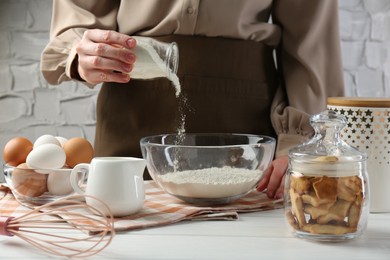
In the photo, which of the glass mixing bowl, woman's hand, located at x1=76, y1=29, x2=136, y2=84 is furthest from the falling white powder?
the glass mixing bowl

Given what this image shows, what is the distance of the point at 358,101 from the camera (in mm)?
1001

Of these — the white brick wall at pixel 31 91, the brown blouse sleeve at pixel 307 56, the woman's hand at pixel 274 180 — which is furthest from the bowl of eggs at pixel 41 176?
the white brick wall at pixel 31 91

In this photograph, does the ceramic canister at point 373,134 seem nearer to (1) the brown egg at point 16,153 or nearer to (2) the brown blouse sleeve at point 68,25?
(1) the brown egg at point 16,153

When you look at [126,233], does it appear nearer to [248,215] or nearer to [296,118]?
[248,215]

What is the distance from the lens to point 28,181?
100cm

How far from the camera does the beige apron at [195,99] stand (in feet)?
4.81

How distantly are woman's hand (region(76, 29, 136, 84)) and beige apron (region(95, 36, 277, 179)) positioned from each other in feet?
0.83

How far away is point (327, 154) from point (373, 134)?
0.59ft

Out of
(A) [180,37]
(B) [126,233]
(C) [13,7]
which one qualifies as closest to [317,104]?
(A) [180,37]

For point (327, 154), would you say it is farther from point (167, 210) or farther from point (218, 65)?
point (218, 65)

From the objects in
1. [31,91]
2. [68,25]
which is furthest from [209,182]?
[31,91]

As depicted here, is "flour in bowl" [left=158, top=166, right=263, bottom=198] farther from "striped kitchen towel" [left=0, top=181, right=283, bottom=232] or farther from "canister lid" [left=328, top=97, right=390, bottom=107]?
"canister lid" [left=328, top=97, right=390, bottom=107]

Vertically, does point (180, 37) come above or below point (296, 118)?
above

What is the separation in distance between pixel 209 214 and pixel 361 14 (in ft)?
6.25
